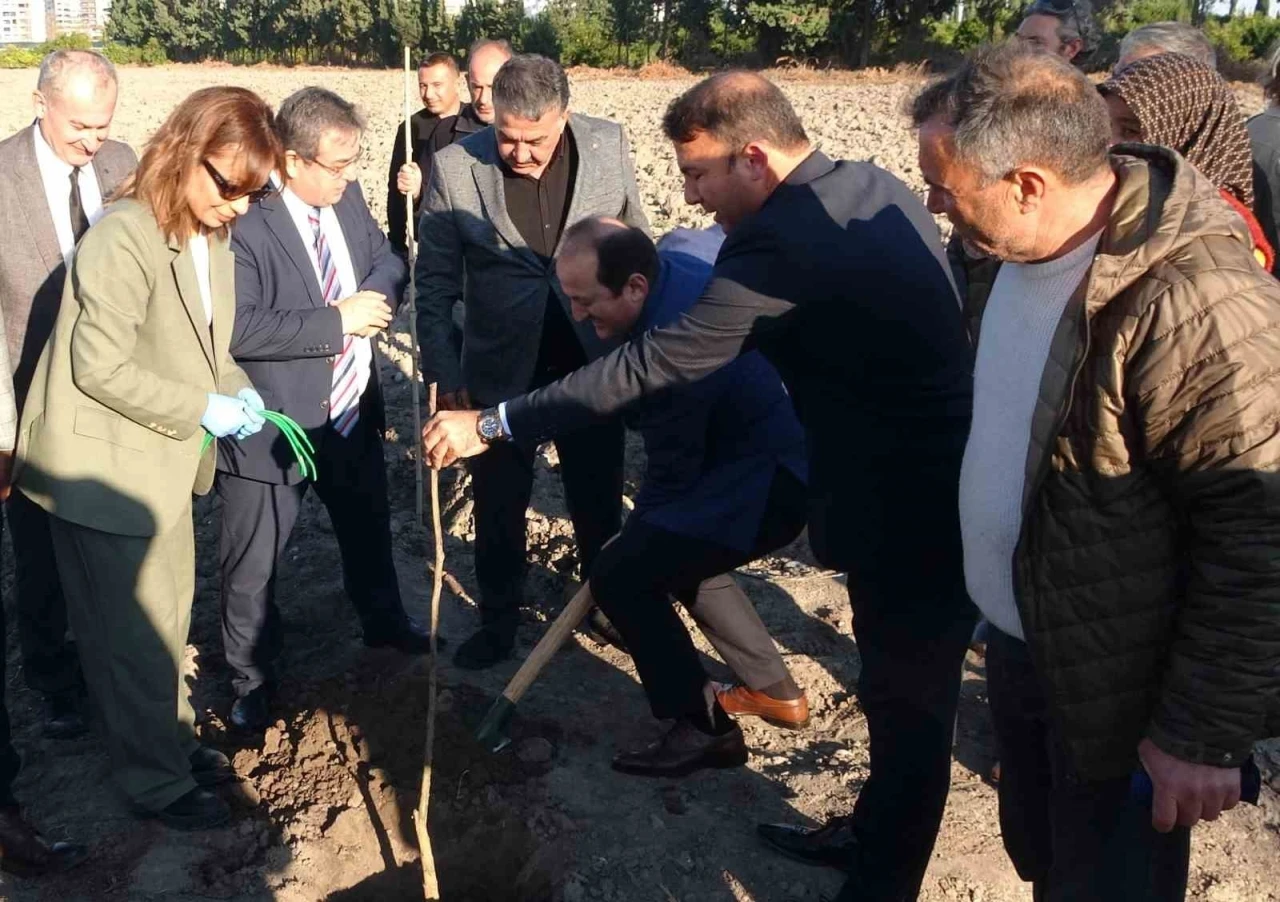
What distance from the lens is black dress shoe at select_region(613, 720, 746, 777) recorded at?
3.74m

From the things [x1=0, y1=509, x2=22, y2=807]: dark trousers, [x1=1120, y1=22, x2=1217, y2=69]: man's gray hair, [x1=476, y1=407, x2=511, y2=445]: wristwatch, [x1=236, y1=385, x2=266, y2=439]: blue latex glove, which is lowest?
[x1=0, y1=509, x2=22, y2=807]: dark trousers

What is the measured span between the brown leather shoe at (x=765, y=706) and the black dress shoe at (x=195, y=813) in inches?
62.2

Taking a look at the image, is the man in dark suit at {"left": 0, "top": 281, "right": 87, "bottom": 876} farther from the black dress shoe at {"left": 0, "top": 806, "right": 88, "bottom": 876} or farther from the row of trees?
the row of trees

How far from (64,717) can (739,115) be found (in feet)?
9.60

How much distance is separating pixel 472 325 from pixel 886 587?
6.54ft

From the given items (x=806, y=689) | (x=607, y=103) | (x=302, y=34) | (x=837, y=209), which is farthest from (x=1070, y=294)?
(x=302, y=34)

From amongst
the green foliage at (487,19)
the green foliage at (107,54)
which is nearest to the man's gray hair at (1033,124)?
the green foliage at (487,19)

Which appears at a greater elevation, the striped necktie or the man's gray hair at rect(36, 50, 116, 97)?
the man's gray hair at rect(36, 50, 116, 97)

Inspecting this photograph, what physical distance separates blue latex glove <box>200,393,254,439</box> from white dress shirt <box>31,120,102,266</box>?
0.76 meters

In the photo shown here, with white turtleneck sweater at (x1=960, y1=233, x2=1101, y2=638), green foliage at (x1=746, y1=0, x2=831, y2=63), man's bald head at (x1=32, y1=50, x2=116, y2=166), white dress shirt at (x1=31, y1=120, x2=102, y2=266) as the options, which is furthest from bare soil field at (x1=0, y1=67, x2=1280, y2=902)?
green foliage at (x1=746, y1=0, x2=831, y2=63)

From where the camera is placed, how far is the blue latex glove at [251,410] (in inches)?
132

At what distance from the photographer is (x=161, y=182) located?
299 centimetres

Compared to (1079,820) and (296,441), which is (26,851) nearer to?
(296,441)

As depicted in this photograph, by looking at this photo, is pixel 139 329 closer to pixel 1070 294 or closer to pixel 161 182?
pixel 161 182
